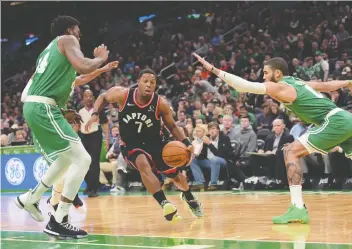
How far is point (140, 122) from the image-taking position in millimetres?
7953

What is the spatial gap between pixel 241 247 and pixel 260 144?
817cm

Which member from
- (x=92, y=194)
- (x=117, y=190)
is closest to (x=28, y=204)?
(x=92, y=194)

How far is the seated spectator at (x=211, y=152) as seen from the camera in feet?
44.5

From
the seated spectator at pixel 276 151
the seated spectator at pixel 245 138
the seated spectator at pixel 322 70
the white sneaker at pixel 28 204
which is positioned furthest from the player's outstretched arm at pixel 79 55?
the seated spectator at pixel 322 70

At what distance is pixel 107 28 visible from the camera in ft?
96.1

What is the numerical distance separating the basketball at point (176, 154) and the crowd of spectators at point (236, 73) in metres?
4.36

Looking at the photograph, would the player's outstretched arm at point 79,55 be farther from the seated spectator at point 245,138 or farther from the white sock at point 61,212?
the seated spectator at point 245,138

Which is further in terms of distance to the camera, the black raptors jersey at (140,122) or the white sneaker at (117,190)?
the white sneaker at (117,190)

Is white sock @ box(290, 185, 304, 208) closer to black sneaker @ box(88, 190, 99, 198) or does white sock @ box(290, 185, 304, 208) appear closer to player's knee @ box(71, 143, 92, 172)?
player's knee @ box(71, 143, 92, 172)

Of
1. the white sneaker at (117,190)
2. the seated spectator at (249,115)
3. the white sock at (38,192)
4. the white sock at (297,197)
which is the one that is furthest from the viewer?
the white sneaker at (117,190)

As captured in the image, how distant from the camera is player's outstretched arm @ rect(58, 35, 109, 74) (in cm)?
623

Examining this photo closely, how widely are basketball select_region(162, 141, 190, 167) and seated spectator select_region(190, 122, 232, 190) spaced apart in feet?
18.8

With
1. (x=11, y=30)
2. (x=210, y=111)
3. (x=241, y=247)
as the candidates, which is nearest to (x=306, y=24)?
(x=210, y=111)

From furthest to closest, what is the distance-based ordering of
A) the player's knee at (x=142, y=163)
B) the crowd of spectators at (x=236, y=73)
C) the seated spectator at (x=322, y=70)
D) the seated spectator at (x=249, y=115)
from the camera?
the seated spectator at (x=322, y=70) < the seated spectator at (x=249, y=115) < the crowd of spectators at (x=236, y=73) < the player's knee at (x=142, y=163)
